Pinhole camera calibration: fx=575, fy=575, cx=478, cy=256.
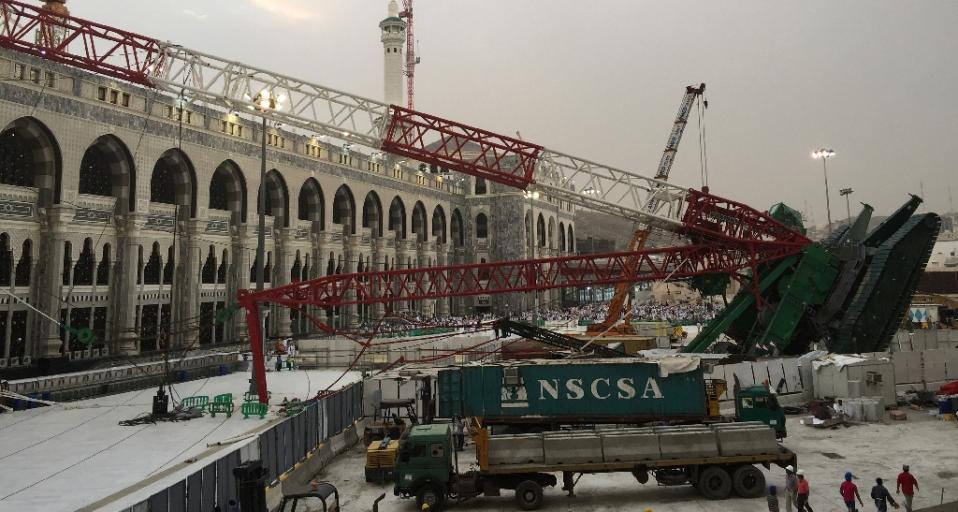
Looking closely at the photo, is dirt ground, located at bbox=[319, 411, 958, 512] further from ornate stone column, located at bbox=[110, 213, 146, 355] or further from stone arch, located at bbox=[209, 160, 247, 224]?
stone arch, located at bbox=[209, 160, 247, 224]

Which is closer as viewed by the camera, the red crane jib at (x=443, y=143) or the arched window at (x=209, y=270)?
the red crane jib at (x=443, y=143)

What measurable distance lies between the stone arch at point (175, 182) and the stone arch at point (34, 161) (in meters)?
7.82

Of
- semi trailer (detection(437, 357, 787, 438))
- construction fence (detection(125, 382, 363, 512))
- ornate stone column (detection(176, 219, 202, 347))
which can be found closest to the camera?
construction fence (detection(125, 382, 363, 512))

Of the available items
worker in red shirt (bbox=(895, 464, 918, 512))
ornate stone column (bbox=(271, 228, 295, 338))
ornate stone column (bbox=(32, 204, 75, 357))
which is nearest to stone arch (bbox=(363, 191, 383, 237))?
ornate stone column (bbox=(271, 228, 295, 338))

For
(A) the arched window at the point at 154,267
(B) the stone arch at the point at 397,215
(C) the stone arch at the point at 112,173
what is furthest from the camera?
(B) the stone arch at the point at 397,215

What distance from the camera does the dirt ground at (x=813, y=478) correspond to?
1391 centimetres

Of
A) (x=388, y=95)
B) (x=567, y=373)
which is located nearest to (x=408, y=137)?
(x=567, y=373)

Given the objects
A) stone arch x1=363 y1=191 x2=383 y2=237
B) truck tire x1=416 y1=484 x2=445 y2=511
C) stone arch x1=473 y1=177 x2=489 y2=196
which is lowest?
truck tire x1=416 y1=484 x2=445 y2=511

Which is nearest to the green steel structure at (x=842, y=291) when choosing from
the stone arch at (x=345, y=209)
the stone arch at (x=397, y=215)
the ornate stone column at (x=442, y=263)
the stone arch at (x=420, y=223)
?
the stone arch at (x=345, y=209)

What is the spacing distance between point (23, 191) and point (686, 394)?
3490 cm

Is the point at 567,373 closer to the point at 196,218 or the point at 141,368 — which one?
the point at 141,368

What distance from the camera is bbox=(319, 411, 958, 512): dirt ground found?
13.9m

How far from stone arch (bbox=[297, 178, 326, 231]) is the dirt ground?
37.8 m

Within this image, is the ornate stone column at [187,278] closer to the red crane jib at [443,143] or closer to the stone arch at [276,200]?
the stone arch at [276,200]
